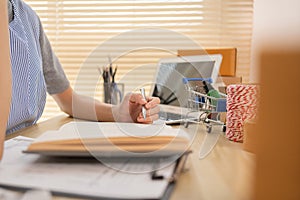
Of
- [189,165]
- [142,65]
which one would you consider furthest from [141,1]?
[189,165]

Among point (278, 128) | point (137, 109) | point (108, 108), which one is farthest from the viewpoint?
point (108, 108)

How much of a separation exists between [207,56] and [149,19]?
819mm

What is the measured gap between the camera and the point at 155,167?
Answer: 0.51m

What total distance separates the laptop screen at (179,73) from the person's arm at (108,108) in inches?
5.6

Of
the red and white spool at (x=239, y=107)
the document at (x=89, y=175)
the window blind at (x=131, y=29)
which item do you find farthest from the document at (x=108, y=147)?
the window blind at (x=131, y=29)

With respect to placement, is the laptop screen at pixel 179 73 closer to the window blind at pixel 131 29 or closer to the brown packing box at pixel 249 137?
the brown packing box at pixel 249 137

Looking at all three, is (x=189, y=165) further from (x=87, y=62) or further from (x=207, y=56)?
(x=87, y=62)

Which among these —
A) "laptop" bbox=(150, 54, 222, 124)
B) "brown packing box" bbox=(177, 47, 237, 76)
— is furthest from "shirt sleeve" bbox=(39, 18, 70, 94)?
"brown packing box" bbox=(177, 47, 237, 76)

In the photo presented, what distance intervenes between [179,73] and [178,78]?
42 mm

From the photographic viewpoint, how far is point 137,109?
1024 millimetres

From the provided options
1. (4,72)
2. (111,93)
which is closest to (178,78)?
(111,93)

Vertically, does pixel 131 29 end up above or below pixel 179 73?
above

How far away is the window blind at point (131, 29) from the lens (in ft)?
6.45

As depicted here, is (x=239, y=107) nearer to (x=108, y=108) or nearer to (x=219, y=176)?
(x=219, y=176)
